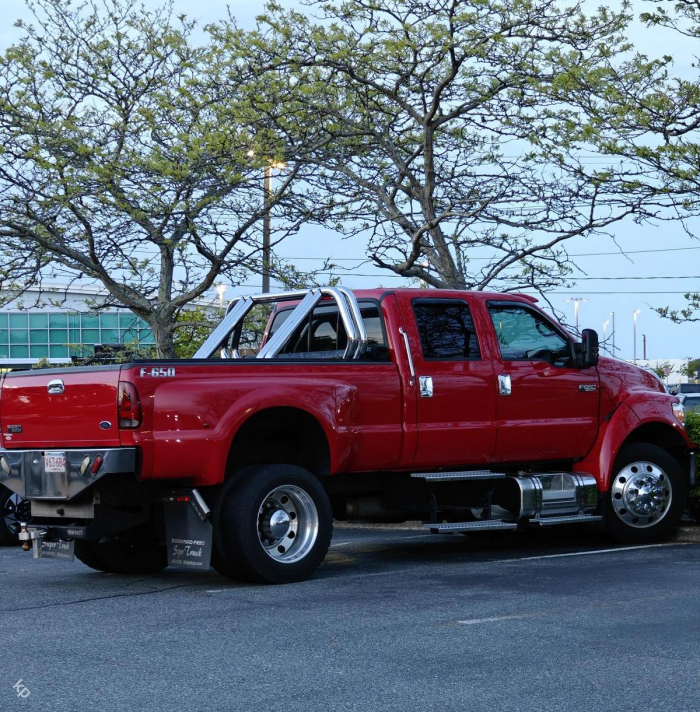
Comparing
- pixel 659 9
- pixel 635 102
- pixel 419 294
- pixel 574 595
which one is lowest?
pixel 574 595

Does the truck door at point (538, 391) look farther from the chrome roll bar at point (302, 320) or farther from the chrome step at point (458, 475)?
the chrome roll bar at point (302, 320)

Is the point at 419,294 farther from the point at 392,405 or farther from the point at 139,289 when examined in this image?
the point at 139,289

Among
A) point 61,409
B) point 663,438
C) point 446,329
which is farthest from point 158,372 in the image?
point 663,438

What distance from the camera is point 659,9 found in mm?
14852

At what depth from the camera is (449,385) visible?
402 inches

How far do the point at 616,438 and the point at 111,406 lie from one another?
4.98 m

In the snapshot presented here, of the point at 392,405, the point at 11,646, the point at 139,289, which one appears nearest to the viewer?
the point at 11,646

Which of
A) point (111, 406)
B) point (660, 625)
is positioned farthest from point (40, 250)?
point (660, 625)

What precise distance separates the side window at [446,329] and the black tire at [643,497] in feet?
6.48

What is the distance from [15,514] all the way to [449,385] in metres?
5.25

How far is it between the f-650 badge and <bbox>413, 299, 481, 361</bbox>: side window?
2508 mm

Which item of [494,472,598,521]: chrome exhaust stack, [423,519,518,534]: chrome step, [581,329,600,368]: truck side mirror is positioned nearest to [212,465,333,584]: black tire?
[423,519,518,534]: chrome step

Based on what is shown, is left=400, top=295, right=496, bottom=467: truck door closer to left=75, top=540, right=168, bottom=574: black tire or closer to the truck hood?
the truck hood

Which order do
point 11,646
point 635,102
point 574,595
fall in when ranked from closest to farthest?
point 11,646 < point 574,595 < point 635,102
